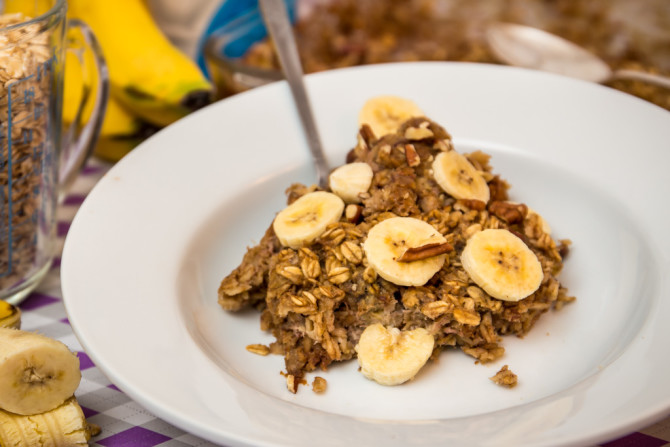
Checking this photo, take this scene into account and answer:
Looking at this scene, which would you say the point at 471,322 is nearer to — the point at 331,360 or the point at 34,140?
the point at 331,360

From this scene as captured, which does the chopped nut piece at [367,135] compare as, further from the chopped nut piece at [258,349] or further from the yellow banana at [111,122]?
the yellow banana at [111,122]

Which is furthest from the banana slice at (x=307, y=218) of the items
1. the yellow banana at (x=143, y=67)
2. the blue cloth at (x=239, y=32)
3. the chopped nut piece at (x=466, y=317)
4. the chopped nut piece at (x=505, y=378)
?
the blue cloth at (x=239, y=32)

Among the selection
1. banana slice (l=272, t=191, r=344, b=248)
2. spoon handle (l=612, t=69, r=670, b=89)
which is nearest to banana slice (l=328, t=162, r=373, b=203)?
banana slice (l=272, t=191, r=344, b=248)

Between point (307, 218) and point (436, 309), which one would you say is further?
point (307, 218)

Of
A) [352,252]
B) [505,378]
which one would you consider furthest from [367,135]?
[505,378]

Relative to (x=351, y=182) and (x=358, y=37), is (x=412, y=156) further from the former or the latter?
(x=358, y=37)

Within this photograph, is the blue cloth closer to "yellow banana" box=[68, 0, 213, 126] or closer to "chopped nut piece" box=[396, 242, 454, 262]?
"yellow banana" box=[68, 0, 213, 126]

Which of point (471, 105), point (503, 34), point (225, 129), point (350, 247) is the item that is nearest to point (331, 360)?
point (350, 247)
